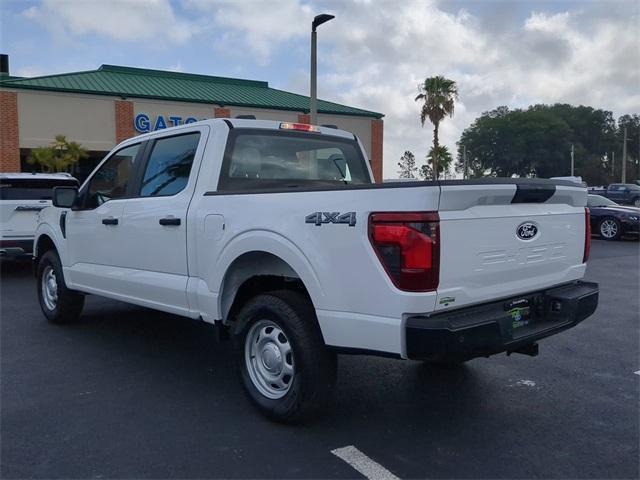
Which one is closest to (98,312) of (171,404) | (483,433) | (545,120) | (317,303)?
(171,404)

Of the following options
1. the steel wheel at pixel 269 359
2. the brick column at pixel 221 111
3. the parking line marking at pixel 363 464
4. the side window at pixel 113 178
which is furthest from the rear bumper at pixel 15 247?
the brick column at pixel 221 111

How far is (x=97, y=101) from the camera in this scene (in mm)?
24250

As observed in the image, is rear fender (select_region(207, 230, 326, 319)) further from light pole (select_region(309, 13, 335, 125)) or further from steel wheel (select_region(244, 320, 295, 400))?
light pole (select_region(309, 13, 335, 125))

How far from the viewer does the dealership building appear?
23.0 meters

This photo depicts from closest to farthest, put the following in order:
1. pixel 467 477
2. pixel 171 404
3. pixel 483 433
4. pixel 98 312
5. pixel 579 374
A: pixel 467 477, pixel 483 433, pixel 171 404, pixel 579 374, pixel 98 312

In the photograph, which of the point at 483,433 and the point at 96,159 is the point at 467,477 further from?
the point at 96,159

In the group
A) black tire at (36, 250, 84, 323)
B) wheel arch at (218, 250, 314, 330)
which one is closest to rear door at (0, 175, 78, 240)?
black tire at (36, 250, 84, 323)

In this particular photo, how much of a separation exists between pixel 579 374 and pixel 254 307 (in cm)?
292

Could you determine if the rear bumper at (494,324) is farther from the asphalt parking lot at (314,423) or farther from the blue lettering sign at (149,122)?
the blue lettering sign at (149,122)

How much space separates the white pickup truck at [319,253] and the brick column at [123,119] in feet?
67.1

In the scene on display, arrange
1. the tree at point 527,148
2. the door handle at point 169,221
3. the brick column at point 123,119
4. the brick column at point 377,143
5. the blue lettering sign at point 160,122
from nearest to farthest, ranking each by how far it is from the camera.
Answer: the door handle at point 169,221 → the brick column at point 123,119 → the blue lettering sign at point 160,122 → the brick column at point 377,143 → the tree at point 527,148

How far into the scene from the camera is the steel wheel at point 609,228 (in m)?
17.5

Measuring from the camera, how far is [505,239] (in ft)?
11.5

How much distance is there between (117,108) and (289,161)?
2169 centimetres
